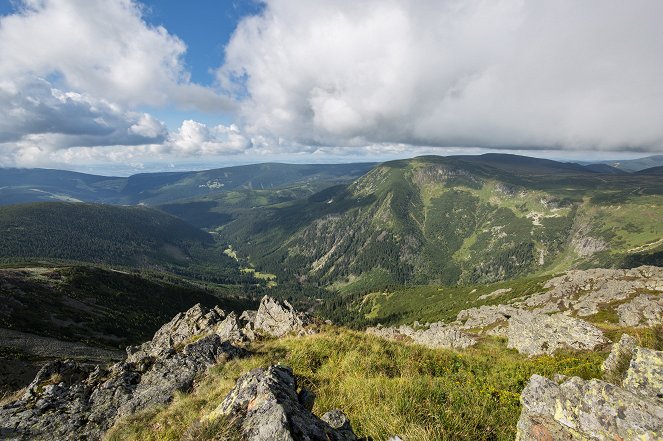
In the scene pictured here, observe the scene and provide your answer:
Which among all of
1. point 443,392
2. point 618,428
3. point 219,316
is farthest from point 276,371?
point 219,316

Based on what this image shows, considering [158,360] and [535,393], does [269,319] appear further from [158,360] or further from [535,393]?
[535,393]

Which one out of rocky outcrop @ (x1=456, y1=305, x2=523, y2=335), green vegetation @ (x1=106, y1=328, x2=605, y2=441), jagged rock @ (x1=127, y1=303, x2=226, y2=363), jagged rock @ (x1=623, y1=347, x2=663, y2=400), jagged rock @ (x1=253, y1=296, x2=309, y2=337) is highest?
jagged rock @ (x1=623, y1=347, x2=663, y2=400)

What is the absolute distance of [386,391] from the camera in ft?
31.6

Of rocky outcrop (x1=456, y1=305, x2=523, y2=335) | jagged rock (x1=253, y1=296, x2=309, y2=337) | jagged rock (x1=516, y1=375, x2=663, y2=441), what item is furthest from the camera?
rocky outcrop (x1=456, y1=305, x2=523, y2=335)

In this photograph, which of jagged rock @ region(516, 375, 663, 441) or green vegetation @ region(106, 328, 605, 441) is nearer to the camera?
jagged rock @ region(516, 375, 663, 441)

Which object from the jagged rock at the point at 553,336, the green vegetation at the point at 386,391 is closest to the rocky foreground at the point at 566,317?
the jagged rock at the point at 553,336

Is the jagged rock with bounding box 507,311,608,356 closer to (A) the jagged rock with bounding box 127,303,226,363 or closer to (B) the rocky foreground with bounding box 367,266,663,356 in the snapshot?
(B) the rocky foreground with bounding box 367,266,663,356

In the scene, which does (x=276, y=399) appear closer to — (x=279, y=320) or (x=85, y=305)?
(x=279, y=320)

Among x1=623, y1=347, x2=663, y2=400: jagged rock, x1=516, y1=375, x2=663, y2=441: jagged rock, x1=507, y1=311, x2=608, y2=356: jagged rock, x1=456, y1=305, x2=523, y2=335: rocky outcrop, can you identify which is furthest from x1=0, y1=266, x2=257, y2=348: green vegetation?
x1=456, y1=305, x2=523, y2=335: rocky outcrop

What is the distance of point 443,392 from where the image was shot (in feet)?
31.2

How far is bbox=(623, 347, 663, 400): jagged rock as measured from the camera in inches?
313

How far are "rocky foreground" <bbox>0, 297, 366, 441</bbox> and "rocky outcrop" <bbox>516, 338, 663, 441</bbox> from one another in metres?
4.06

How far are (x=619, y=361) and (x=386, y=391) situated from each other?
8908 mm

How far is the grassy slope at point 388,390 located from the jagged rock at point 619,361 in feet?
4.15
